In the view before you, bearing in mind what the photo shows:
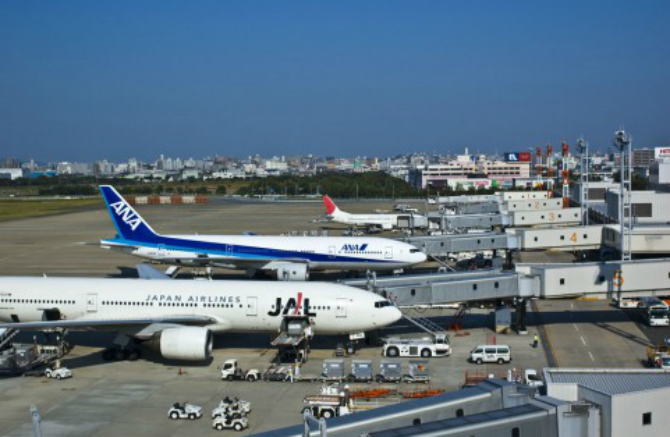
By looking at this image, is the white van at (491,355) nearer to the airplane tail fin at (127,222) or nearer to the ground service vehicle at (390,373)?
the ground service vehicle at (390,373)

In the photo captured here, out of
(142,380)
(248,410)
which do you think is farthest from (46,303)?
(248,410)

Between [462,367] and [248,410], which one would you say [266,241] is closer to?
[462,367]

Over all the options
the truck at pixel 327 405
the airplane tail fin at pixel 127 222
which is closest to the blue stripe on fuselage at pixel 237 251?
the airplane tail fin at pixel 127 222

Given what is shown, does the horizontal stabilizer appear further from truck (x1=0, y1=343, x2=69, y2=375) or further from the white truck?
the white truck

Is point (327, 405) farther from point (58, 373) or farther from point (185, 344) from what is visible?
point (58, 373)

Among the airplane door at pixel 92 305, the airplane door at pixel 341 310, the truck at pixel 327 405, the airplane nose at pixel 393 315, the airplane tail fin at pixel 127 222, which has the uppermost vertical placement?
the airplane tail fin at pixel 127 222

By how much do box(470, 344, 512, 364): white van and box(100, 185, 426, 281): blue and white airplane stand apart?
20.2 m

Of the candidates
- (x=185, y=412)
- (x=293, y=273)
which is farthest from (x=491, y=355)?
(x=293, y=273)

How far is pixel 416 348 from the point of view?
3469 centimetres

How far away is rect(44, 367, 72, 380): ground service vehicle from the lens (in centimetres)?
3131

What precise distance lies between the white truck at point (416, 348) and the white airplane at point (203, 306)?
1.11 metres

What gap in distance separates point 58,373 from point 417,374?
48.9ft

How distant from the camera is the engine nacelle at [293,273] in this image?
165 feet

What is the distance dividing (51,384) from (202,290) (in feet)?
26.2
